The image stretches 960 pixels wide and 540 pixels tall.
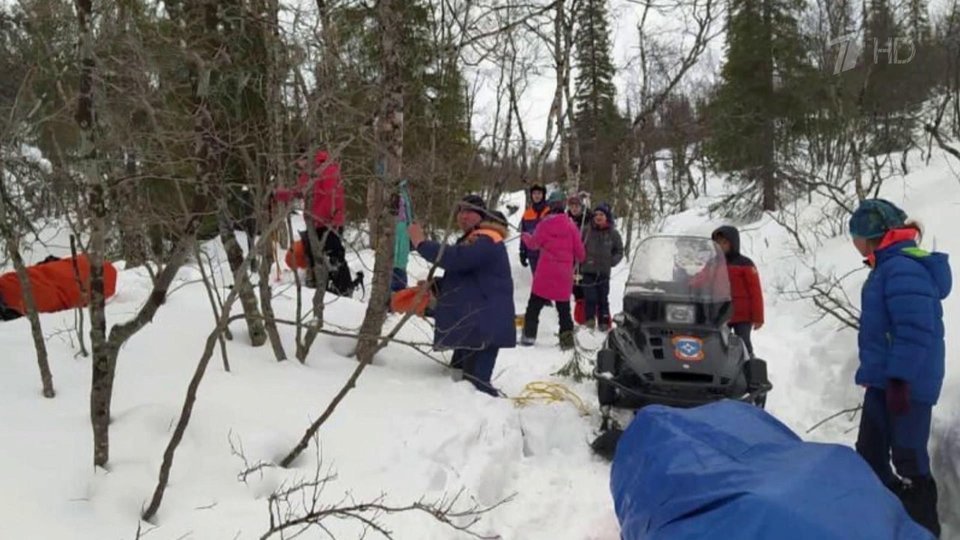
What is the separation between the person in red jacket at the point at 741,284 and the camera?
6.01 m

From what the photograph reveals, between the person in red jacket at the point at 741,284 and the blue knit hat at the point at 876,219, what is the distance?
2.32 m

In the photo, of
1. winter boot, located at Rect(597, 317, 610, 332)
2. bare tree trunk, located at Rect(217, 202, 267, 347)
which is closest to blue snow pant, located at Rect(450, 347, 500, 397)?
bare tree trunk, located at Rect(217, 202, 267, 347)

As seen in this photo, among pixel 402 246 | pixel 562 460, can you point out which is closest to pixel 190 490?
pixel 562 460

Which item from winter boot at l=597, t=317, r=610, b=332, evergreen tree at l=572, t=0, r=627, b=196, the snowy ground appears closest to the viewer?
the snowy ground

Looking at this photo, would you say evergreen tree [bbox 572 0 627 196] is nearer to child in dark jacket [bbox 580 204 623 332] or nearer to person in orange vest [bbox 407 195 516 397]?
child in dark jacket [bbox 580 204 623 332]

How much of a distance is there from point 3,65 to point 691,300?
492cm

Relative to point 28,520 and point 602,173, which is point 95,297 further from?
point 602,173

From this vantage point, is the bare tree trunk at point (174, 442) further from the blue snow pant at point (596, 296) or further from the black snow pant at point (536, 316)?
the blue snow pant at point (596, 296)

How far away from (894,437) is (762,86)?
68.4ft

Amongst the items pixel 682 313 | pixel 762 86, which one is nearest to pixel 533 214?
pixel 682 313

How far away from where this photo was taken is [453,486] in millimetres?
3713

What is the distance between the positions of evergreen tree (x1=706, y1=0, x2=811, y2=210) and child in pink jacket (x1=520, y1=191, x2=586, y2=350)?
15.3 m

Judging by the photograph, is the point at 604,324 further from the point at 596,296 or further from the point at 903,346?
the point at 903,346

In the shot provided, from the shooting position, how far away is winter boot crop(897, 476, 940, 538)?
340 cm
